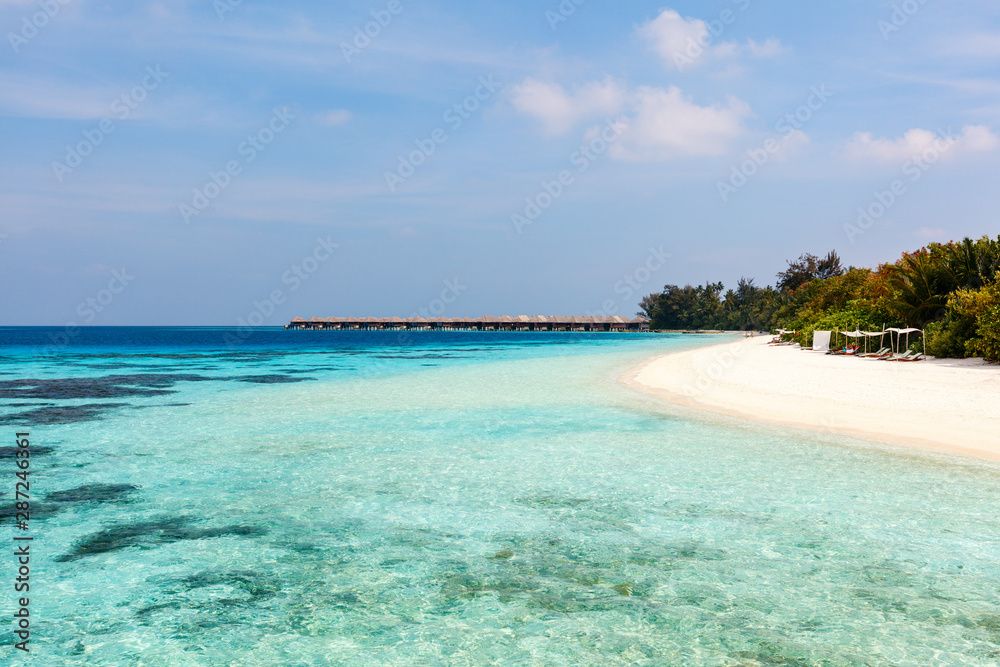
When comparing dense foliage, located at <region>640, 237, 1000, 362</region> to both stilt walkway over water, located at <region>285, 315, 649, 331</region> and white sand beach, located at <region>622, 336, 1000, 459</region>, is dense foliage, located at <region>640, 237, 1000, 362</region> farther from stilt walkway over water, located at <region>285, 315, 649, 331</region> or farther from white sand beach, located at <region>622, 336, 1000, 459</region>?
stilt walkway over water, located at <region>285, 315, 649, 331</region>

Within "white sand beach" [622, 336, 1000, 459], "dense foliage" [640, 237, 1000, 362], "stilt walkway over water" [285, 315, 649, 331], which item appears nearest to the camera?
"white sand beach" [622, 336, 1000, 459]

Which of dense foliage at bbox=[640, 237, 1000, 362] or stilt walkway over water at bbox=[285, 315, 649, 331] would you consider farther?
stilt walkway over water at bbox=[285, 315, 649, 331]

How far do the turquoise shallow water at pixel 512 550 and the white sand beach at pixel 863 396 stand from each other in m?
1.25

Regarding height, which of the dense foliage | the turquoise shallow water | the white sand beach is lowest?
the turquoise shallow water

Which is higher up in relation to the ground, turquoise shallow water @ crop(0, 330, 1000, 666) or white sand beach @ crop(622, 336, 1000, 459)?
white sand beach @ crop(622, 336, 1000, 459)

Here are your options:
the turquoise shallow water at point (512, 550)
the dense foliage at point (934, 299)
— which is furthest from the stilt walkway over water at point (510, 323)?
the turquoise shallow water at point (512, 550)

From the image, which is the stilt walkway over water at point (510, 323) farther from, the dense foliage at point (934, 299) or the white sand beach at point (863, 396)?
the white sand beach at point (863, 396)

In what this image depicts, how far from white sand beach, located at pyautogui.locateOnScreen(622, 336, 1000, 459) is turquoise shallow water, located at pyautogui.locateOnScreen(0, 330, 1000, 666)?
4.10 ft

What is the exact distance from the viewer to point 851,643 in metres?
3.98

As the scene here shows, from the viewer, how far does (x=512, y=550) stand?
5688mm

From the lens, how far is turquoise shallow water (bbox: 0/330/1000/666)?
13.4 ft

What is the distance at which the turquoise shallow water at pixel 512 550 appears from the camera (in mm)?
4070

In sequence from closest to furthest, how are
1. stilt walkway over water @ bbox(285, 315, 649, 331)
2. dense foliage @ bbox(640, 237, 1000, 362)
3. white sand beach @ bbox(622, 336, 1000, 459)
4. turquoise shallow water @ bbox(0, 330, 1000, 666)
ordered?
turquoise shallow water @ bbox(0, 330, 1000, 666)
white sand beach @ bbox(622, 336, 1000, 459)
dense foliage @ bbox(640, 237, 1000, 362)
stilt walkway over water @ bbox(285, 315, 649, 331)

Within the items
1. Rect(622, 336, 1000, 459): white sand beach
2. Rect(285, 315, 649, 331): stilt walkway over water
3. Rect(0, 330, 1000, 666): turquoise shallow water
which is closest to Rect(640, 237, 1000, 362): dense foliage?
Rect(622, 336, 1000, 459): white sand beach
